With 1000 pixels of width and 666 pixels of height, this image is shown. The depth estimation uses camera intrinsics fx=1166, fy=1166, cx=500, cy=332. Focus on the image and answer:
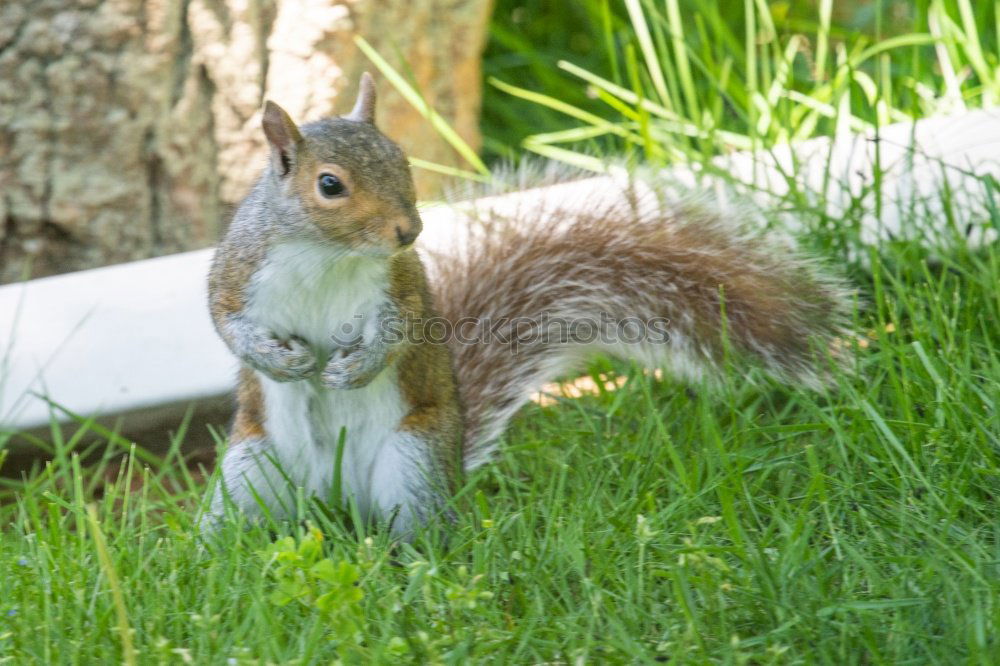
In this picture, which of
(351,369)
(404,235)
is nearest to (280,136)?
(404,235)

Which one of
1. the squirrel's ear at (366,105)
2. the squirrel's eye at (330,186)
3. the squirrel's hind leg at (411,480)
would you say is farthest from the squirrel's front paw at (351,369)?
the squirrel's ear at (366,105)

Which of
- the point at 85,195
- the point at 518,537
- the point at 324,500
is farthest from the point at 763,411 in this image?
the point at 85,195

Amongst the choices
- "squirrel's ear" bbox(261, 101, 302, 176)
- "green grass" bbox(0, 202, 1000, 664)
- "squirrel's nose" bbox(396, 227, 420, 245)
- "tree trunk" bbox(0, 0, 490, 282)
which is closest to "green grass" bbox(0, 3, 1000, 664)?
"green grass" bbox(0, 202, 1000, 664)

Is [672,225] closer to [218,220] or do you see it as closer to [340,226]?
[340,226]

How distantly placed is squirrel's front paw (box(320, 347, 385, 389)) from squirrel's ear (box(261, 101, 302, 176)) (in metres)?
0.26

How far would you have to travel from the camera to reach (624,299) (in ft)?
6.15

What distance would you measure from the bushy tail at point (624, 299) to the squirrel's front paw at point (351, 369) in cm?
30

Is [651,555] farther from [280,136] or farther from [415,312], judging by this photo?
[280,136]

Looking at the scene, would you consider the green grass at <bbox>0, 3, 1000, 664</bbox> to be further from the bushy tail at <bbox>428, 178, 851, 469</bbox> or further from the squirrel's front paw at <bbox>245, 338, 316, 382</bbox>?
the squirrel's front paw at <bbox>245, 338, 316, 382</bbox>

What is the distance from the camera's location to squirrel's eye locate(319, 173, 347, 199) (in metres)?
1.51

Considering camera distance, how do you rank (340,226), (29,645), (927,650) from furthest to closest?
(340,226), (29,645), (927,650)

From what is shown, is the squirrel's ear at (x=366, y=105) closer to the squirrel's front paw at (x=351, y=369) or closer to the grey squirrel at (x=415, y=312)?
the grey squirrel at (x=415, y=312)

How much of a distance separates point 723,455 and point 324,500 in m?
0.58

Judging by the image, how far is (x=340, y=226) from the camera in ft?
4.95
